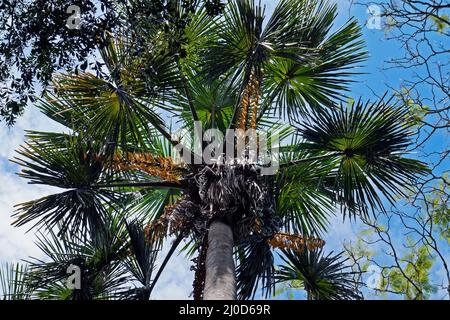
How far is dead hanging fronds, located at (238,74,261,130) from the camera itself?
6.78 metres

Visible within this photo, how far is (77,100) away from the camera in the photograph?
272 inches

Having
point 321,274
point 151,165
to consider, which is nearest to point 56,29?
point 151,165

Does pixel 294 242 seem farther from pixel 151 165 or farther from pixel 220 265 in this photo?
A: pixel 151 165

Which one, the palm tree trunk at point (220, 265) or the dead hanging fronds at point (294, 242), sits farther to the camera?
the dead hanging fronds at point (294, 242)

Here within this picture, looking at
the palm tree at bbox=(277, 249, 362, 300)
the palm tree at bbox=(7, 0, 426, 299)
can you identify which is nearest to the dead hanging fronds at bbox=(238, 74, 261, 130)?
the palm tree at bbox=(7, 0, 426, 299)

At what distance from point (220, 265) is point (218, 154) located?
152cm

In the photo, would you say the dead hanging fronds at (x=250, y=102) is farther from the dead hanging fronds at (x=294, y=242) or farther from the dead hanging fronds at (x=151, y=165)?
the dead hanging fronds at (x=294, y=242)

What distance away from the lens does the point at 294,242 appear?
272 inches

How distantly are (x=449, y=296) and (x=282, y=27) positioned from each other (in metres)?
4.12

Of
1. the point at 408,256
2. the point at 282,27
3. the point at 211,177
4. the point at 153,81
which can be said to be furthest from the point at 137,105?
the point at 408,256

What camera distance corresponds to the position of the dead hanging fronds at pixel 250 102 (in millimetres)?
6784

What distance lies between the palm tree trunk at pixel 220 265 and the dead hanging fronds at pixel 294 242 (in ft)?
2.83

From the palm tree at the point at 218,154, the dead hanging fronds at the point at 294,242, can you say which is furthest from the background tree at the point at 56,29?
the dead hanging fronds at the point at 294,242

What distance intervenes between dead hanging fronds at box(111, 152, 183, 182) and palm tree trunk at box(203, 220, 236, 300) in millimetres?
881
